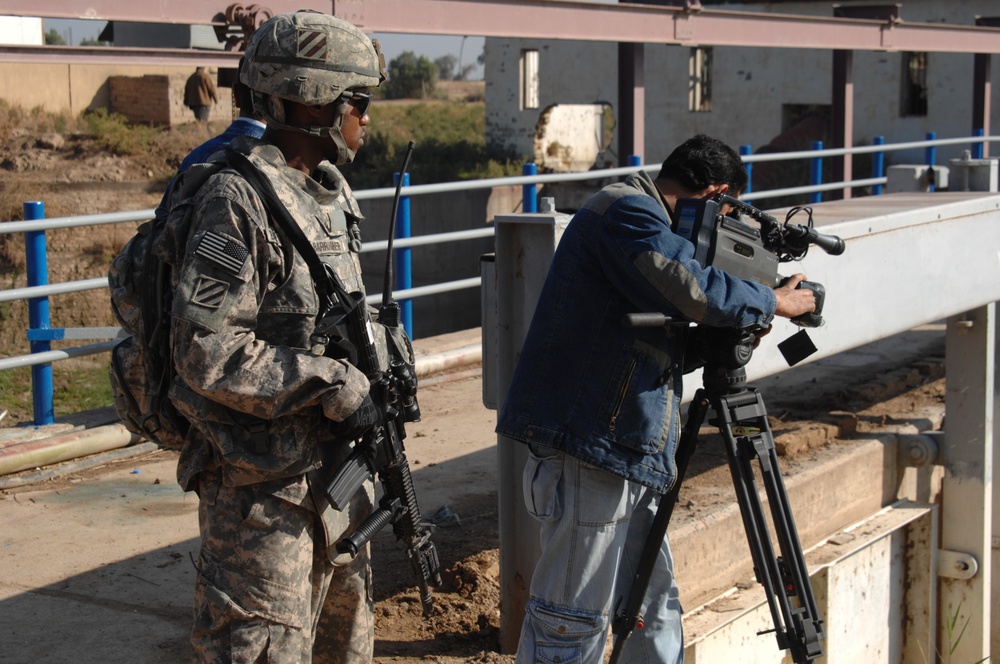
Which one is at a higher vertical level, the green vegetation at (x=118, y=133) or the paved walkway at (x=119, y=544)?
the green vegetation at (x=118, y=133)

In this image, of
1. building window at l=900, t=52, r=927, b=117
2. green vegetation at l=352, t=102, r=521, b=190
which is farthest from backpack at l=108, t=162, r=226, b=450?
building window at l=900, t=52, r=927, b=117

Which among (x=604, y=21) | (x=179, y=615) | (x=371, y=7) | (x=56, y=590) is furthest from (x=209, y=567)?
(x=604, y=21)

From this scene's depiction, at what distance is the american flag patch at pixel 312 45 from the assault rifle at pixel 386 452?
29 cm

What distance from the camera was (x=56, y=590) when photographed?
146 inches

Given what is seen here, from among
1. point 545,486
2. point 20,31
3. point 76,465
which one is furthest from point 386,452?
point 20,31

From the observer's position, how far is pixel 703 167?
9.44 ft

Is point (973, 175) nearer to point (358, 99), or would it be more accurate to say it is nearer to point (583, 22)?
point (358, 99)

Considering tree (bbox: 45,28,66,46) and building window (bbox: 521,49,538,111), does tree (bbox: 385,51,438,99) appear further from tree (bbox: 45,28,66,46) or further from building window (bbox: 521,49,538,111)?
building window (bbox: 521,49,538,111)

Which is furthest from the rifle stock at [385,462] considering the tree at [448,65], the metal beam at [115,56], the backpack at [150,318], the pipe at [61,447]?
the tree at [448,65]

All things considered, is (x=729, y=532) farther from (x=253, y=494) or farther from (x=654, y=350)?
(x=253, y=494)

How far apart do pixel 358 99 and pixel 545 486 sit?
3.48 feet

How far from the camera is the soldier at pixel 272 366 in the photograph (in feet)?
7.34

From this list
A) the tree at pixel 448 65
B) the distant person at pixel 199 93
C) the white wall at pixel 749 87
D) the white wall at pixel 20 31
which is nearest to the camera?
the distant person at pixel 199 93

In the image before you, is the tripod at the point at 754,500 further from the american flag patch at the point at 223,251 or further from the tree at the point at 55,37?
the tree at the point at 55,37
